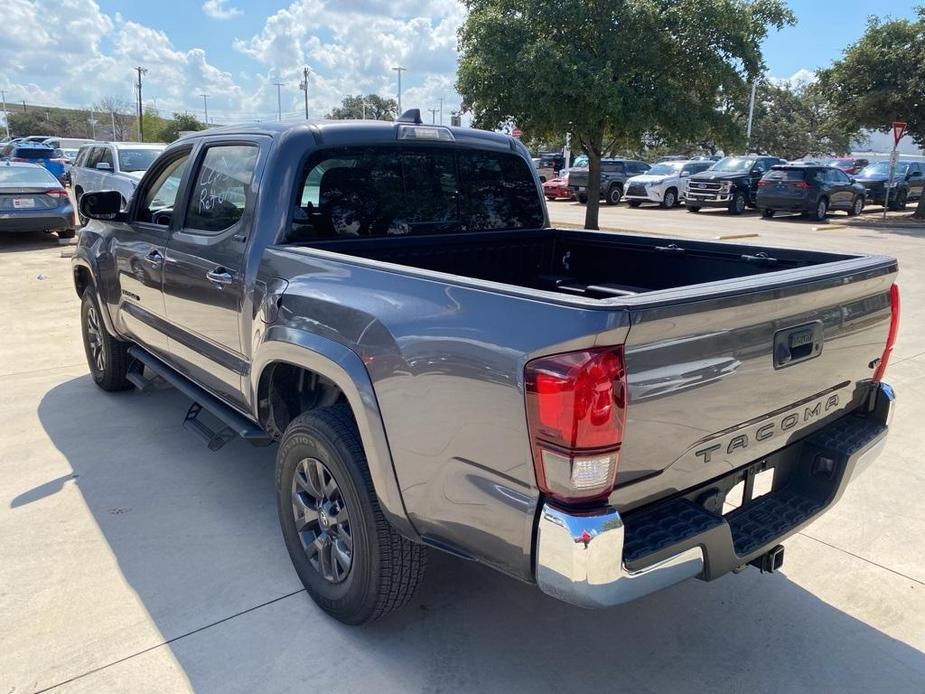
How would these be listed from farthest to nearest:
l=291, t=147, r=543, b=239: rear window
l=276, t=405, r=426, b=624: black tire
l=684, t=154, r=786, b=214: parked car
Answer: l=684, t=154, r=786, b=214: parked car → l=291, t=147, r=543, b=239: rear window → l=276, t=405, r=426, b=624: black tire

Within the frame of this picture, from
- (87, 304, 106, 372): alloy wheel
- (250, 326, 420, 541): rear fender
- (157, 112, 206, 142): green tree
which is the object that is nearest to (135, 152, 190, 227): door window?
(87, 304, 106, 372): alloy wheel

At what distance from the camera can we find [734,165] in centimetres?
2489

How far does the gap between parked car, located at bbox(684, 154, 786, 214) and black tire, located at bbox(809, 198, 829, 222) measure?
2.34 meters

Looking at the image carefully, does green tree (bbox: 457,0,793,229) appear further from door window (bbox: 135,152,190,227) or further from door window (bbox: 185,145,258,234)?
door window (bbox: 185,145,258,234)

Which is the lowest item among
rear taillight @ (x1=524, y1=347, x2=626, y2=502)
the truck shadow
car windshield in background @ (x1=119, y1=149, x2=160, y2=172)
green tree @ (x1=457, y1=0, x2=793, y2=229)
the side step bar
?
the truck shadow

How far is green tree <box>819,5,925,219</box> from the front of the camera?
1934cm

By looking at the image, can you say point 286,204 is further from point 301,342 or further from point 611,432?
point 611,432

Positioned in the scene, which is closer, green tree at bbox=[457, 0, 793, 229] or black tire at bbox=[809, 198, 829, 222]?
green tree at bbox=[457, 0, 793, 229]

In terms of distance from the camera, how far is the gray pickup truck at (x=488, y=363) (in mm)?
2043

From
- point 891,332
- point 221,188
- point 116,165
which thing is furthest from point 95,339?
point 116,165

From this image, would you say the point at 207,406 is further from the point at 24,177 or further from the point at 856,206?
the point at 856,206

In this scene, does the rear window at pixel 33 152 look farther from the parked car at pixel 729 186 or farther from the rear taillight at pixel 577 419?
the rear taillight at pixel 577 419

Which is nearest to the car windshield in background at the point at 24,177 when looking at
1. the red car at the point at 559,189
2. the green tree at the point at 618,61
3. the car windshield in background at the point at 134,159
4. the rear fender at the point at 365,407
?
the car windshield in background at the point at 134,159

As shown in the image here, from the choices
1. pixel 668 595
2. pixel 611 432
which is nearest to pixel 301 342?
pixel 611 432
